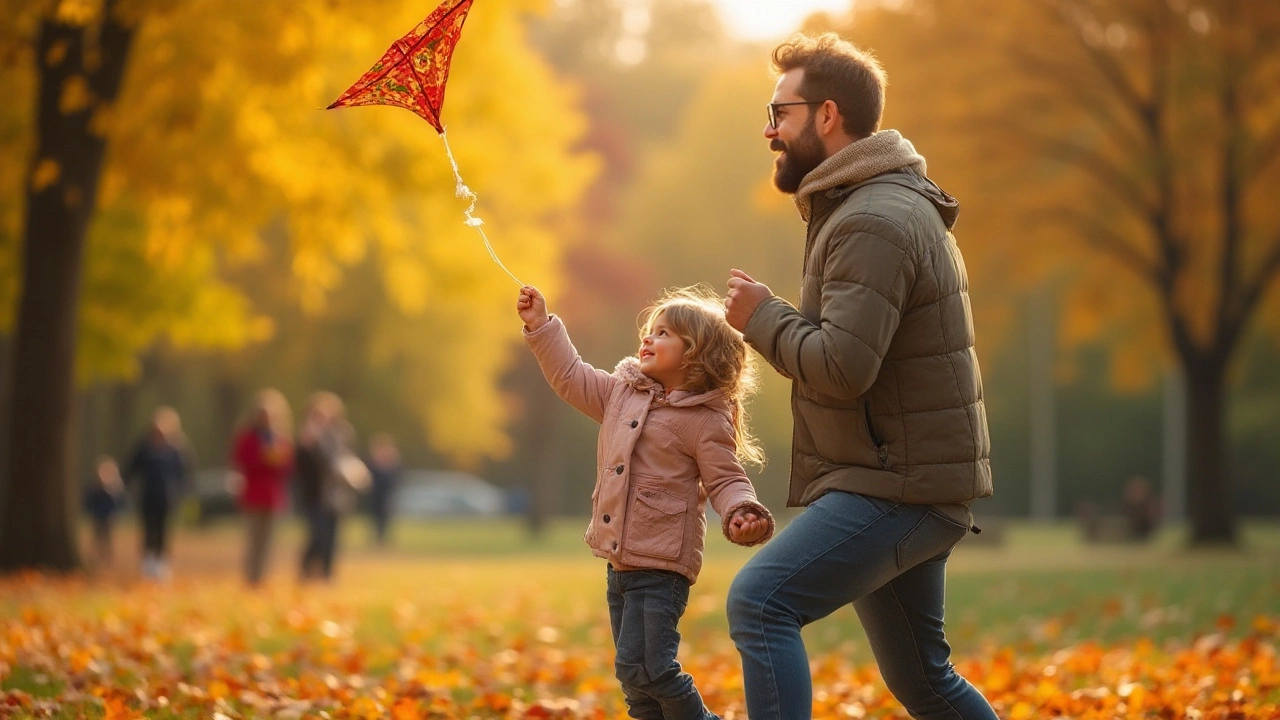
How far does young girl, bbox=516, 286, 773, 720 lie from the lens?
16.0ft

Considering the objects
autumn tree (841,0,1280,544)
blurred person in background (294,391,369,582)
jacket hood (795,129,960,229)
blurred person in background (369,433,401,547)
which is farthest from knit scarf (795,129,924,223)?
blurred person in background (369,433,401,547)

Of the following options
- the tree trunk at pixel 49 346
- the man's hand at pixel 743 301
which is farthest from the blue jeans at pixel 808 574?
the tree trunk at pixel 49 346

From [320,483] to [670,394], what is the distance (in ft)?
41.7

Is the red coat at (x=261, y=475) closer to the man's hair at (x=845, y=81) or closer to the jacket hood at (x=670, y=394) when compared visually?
the jacket hood at (x=670, y=394)

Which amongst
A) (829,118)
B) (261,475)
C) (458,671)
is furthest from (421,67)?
(261,475)

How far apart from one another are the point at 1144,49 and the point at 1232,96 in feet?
4.38

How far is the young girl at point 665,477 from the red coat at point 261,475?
39.7ft

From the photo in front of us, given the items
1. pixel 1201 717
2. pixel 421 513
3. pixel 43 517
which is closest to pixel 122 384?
pixel 421 513

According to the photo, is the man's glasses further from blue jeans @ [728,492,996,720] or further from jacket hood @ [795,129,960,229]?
blue jeans @ [728,492,996,720]

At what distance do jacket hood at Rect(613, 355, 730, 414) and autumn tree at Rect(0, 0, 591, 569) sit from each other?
565cm

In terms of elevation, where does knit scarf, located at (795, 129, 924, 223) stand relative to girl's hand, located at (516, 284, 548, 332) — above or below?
above

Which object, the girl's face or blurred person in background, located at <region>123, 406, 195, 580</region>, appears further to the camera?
blurred person in background, located at <region>123, 406, 195, 580</region>

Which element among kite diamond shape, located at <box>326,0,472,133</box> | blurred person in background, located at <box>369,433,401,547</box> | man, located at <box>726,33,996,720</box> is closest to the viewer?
man, located at <box>726,33,996,720</box>

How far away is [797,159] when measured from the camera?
464 cm
